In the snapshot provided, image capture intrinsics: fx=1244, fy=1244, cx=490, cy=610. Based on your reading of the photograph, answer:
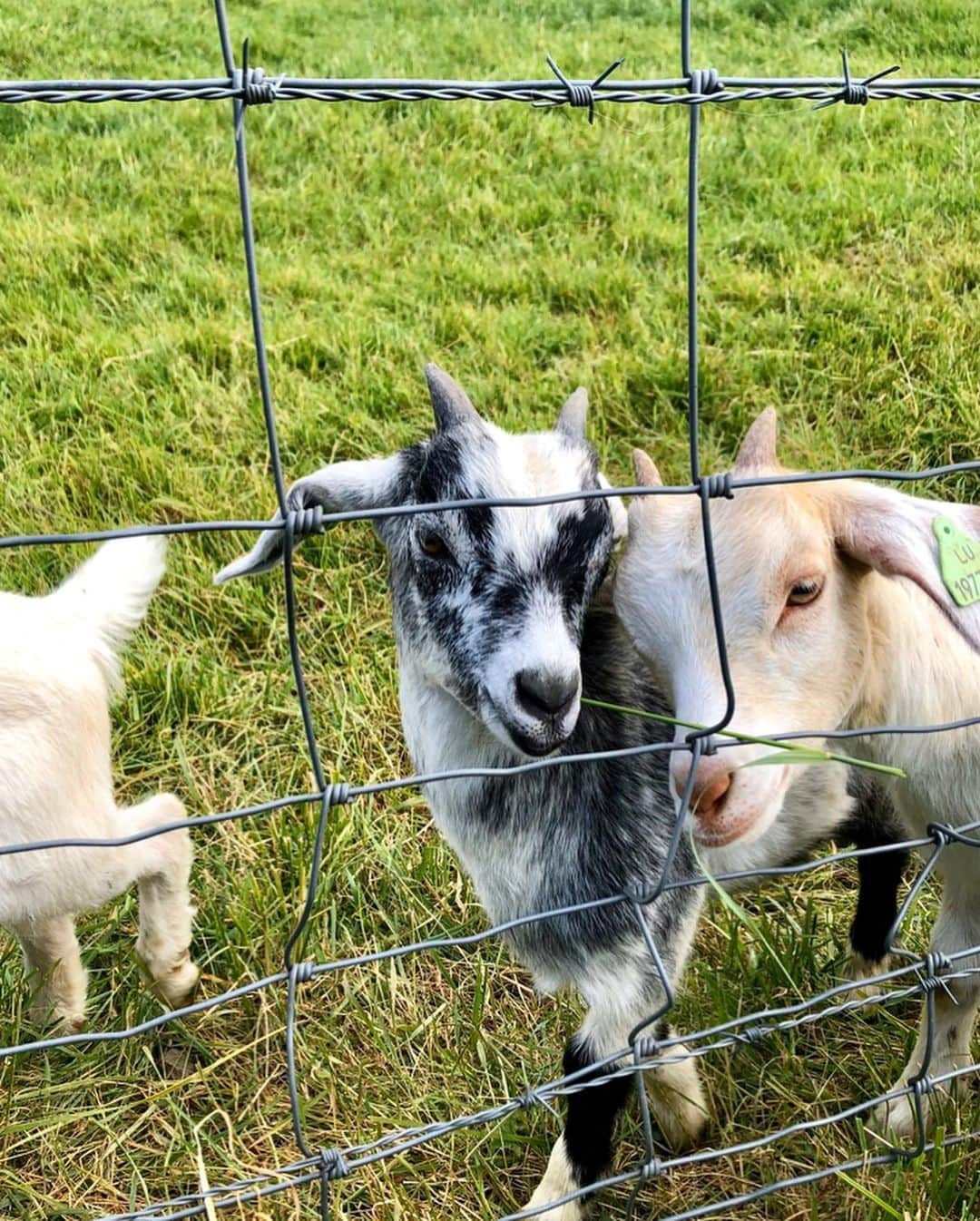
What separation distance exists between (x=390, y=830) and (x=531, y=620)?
3.33ft

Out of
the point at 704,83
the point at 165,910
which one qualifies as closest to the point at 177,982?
the point at 165,910

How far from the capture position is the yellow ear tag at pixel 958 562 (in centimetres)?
167

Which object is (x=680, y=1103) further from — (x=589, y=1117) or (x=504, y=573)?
(x=504, y=573)

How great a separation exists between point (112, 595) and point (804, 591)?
4.74 feet

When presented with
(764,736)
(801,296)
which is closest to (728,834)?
(764,736)

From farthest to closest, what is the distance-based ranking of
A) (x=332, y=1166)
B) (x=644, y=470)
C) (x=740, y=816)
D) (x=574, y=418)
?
(x=574, y=418) → (x=644, y=470) → (x=740, y=816) → (x=332, y=1166)

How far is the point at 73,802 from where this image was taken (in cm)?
234

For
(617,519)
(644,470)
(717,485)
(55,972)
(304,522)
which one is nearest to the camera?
(304,522)

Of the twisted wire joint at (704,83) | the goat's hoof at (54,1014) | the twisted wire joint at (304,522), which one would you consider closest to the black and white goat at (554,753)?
the twisted wire joint at (304,522)

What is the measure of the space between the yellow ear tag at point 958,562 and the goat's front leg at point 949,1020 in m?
0.65

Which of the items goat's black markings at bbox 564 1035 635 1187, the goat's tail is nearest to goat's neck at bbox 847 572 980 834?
goat's black markings at bbox 564 1035 635 1187

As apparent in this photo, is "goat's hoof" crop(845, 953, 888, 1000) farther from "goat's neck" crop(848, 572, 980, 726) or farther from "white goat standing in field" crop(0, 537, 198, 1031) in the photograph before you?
"white goat standing in field" crop(0, 537, 198, 1031)

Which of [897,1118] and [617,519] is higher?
[617,519]

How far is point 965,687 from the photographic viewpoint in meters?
2.02
